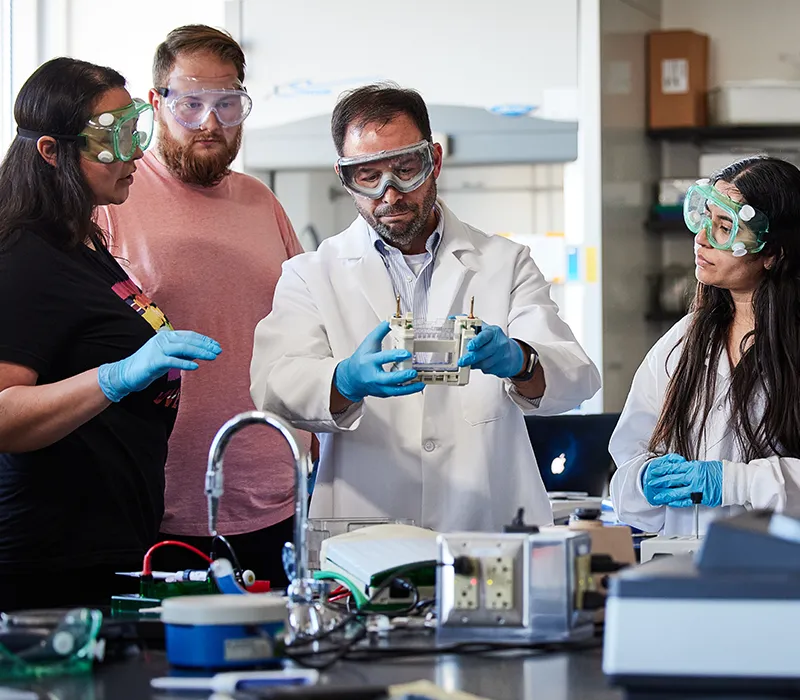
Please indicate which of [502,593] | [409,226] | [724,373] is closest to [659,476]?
[724,373]

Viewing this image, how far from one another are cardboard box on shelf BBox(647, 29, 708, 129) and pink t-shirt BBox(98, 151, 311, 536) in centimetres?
265

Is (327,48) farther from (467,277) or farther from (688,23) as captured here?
(467,277)

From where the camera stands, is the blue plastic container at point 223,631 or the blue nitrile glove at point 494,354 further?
the blue nitrile glove at point 494,354

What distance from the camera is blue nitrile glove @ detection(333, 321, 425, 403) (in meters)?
2.22

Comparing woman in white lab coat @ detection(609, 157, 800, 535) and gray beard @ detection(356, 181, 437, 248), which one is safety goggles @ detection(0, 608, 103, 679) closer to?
gray beard @ detection(356, 181, 437, 248)

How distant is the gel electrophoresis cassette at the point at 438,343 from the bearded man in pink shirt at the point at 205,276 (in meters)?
0.68

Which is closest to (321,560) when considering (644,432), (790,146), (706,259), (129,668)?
(129,668)

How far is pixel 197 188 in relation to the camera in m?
2.95

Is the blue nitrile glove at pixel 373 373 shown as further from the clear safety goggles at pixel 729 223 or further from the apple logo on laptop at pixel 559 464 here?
the apple logo on laptop at pixel 559 464

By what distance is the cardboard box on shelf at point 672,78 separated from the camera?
16.7 feet

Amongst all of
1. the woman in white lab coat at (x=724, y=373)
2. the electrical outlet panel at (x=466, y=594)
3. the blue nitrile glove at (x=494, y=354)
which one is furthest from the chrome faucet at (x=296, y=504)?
the woman in white lab coat at (x=724, y=373)

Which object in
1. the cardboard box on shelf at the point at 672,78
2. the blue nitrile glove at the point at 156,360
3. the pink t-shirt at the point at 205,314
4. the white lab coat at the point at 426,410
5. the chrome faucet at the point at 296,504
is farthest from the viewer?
the cardboard box on shelf at the point at 672,78

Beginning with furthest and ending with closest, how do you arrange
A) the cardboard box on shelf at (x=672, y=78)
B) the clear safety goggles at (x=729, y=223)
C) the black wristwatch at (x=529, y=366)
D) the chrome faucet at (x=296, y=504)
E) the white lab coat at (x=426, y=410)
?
1. the cardboard box on shelf at (x=672, y=78)
2. the clear safety goggles at (x=729, y=223)
3. the white lab coat at (x=426, y=410)
4. the black wristwatch at (x=529, y=366)
5. the chrome faucet at (x=296, y=504)

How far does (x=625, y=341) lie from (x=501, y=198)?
2.49 ft
